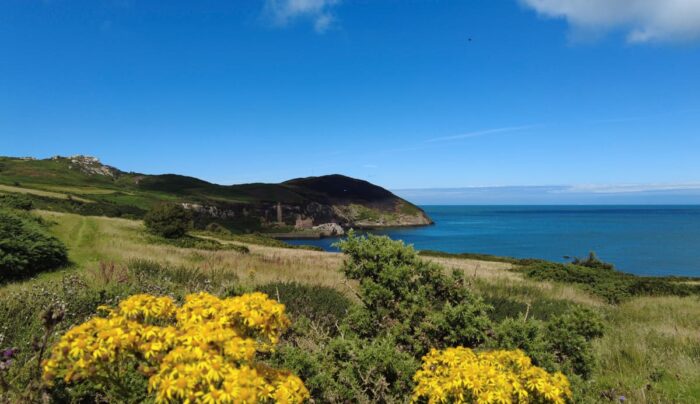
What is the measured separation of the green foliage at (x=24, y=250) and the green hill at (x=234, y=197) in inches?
2967

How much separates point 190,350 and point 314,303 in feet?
26.8

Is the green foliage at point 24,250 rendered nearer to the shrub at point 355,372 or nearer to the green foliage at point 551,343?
the shrub at point 355,372

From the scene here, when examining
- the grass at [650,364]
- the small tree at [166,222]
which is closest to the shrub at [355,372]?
the grass at [650,364]

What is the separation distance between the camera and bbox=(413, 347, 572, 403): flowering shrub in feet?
11.0

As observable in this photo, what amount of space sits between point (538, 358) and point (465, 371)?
3.01 meters

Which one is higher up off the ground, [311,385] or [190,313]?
[190,313]

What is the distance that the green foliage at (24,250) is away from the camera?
13289mm

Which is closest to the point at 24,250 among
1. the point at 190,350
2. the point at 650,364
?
the point at 190,350

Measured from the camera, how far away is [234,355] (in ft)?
8.93

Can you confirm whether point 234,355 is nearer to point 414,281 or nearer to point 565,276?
point 414,281

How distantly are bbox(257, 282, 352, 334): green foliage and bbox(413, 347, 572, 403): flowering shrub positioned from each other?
18.1 ft

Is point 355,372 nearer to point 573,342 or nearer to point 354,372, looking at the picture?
point 354,372

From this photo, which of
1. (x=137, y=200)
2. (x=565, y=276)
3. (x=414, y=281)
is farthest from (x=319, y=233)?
(x=414, y=281)

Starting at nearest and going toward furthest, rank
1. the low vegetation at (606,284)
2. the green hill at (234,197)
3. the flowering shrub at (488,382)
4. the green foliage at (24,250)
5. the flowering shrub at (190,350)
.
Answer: the flowering shrub at (190,350), the flowering shrub at (488,382), the green foliage at (24,250), the low vegetation at (606,284), the green hill at (234,197)
